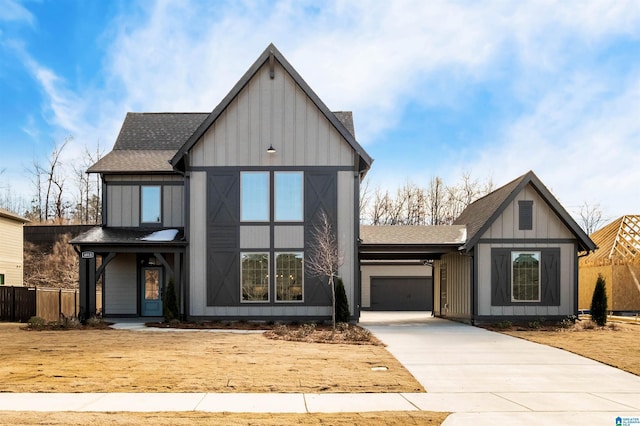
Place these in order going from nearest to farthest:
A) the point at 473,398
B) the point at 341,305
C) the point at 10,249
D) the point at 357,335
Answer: the point at 473,398
the point at 357,335
the point at 341,305
the point at 10,249

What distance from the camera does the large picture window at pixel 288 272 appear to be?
20766 mm

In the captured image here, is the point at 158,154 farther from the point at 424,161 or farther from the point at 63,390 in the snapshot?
the point at 424,161

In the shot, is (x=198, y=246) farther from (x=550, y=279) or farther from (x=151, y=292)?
(x=550, y=279)

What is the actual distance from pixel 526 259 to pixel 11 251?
26.4 metres

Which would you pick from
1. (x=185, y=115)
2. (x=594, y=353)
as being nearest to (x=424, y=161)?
(x=185, y=115)

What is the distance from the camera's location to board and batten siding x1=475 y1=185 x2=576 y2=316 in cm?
2098

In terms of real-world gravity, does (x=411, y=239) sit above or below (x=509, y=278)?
above

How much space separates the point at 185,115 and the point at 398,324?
44.3 feet

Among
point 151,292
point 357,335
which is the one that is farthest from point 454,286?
point 151,292

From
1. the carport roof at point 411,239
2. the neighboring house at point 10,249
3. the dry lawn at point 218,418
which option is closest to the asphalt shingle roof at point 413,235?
the carport roof at point 411,239

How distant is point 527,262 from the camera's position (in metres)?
21.1

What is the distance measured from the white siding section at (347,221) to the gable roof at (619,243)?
1517 centimetres

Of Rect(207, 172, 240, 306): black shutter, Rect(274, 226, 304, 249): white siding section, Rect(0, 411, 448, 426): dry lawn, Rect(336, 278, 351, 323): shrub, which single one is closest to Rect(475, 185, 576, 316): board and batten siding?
Rect(336, 278, 351, 323): shrub

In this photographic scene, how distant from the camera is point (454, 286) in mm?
23531
